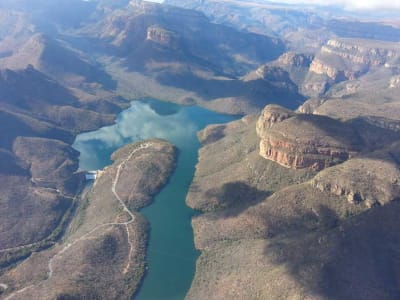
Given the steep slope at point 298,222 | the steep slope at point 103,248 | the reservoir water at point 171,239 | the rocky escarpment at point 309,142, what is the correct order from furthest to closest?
the rocky escarpment at point 309,142
the reservoir water at point 171,239
the steep slope at point 103,248
the steep slope at point 298,222

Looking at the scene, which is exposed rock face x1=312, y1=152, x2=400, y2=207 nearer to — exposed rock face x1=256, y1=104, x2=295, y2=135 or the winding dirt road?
exposed rock face x1=256, y1=104, x2=295, y2=135

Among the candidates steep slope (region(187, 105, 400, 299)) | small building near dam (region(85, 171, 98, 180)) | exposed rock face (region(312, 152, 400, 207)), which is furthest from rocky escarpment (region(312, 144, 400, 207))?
small building near dam (region(85, 171, 98, 180))

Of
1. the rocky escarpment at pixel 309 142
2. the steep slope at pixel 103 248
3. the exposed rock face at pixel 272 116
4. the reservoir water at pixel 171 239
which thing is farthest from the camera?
the exposed rock face at pixel 272 116

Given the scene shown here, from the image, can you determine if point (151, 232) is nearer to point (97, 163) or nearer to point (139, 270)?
point (139, 270)

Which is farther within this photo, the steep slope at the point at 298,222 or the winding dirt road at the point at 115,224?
the winding dirt road at the point at 115,224

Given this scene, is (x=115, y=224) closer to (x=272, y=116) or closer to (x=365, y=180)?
(x=272, y=116)

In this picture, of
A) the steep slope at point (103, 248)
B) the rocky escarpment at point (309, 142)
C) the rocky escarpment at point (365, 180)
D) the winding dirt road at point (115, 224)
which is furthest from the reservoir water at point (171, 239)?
the rocky escarpment at point (365, 180)

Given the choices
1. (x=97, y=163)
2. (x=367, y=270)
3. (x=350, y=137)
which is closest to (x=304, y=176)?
(x=350, y=137)

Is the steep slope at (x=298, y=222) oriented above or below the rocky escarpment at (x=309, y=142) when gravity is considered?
below

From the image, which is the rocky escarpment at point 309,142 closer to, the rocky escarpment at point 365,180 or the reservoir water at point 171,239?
the rocky escarpment at point 365,180

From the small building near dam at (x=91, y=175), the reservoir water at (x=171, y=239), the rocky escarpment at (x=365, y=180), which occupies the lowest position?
the small building near dam at (x=91, y=175)
